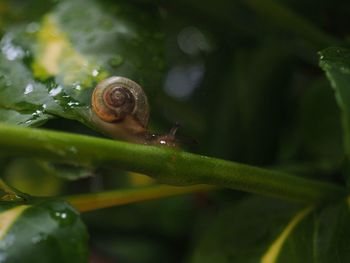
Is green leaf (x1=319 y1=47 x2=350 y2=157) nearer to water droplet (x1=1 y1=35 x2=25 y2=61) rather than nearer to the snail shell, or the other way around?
the snail shell

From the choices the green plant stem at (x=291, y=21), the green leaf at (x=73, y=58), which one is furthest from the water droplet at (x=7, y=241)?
the green plant stem at (x=291, y=21)

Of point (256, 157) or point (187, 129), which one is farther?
point (187, 129)

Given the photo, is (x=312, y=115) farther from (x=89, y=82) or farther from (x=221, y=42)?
(x=89, y=82)

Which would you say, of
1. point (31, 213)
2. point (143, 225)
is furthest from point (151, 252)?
point (31, 213)

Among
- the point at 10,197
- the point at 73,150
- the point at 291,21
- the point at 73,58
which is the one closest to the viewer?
the point at 73,150

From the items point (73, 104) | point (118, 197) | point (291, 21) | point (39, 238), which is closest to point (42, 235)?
point (39, 238)

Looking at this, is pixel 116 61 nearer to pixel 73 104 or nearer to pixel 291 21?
pixel 73 104
